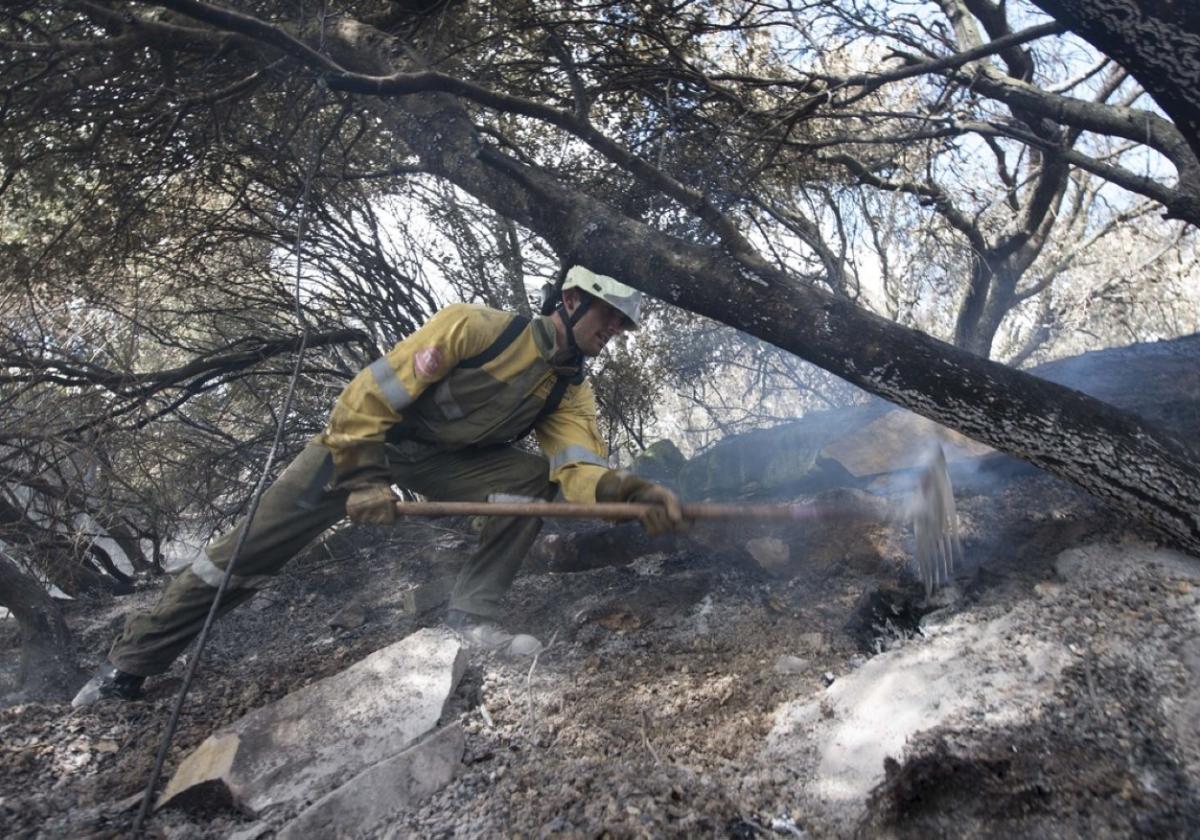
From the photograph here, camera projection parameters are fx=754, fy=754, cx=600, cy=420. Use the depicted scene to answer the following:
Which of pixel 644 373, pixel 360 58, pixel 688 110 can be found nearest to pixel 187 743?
pixel 360 58

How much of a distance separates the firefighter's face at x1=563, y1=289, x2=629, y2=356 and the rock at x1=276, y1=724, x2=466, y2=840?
1.65 meters

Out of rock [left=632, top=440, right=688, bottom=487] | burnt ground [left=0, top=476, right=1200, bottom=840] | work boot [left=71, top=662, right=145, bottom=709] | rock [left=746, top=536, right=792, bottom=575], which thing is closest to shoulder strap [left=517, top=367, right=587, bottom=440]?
burnt ground [left=0, top=476, right=1200, bottom=840]

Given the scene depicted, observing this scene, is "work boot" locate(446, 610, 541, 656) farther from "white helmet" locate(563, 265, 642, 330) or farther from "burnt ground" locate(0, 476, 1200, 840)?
"white helmet" locate(563, 265, 642, 330)

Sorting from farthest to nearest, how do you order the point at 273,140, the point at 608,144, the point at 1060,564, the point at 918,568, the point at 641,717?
the point at 273,140
the point at 608,144
the point at 918,568
the point at 1060,564
the point at 641,717

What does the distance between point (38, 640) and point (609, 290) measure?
317 cm

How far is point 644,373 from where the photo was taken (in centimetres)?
655

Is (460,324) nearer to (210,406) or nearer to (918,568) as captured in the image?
(918,568)

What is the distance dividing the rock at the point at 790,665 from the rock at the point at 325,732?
1166 millimetres

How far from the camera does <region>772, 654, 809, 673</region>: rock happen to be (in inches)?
107

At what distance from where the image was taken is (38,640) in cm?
359

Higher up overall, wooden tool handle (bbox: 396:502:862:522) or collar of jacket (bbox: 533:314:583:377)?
collar of jacket (bbox: 533:314:583:377)

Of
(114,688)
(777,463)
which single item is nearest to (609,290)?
(114,688)

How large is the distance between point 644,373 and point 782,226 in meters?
1.89

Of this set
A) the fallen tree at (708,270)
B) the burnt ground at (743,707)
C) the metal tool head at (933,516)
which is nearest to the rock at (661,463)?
the burnt ground at (743,707)
